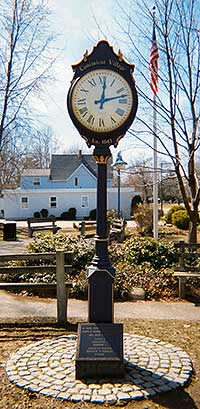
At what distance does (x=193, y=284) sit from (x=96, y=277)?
13.9 ft

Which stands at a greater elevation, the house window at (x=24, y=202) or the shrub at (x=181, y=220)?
the house window at (x=24, y=202)

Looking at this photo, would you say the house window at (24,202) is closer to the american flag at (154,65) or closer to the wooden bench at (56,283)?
the american flag at (154,65)

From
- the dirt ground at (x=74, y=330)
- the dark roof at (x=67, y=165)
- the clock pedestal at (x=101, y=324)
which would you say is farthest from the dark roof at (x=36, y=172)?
the clock pedestal at (x=101, y=324)

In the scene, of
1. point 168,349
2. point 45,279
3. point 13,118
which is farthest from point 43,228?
point 168,349

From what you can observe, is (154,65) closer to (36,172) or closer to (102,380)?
(102,380)

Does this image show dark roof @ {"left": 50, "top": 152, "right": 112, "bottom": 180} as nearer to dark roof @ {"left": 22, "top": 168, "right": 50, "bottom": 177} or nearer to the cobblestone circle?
dark roof @ {"left": 22, "top": 168, "right": 50, "bottom": 177}

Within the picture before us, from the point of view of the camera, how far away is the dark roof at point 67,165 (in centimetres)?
4103

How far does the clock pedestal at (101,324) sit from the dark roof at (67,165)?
36.4 meters

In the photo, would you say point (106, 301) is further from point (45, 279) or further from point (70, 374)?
point (45, 279)

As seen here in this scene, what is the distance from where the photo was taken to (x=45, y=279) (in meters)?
8.08

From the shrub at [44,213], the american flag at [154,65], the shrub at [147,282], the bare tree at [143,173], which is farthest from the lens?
the shrub at [44,213]

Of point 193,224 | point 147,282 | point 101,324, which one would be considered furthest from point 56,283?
point 193,224

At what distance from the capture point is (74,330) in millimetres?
5465

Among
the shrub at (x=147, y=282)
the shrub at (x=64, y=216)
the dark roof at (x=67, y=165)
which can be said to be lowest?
the shrub at (x=147, y=282)
